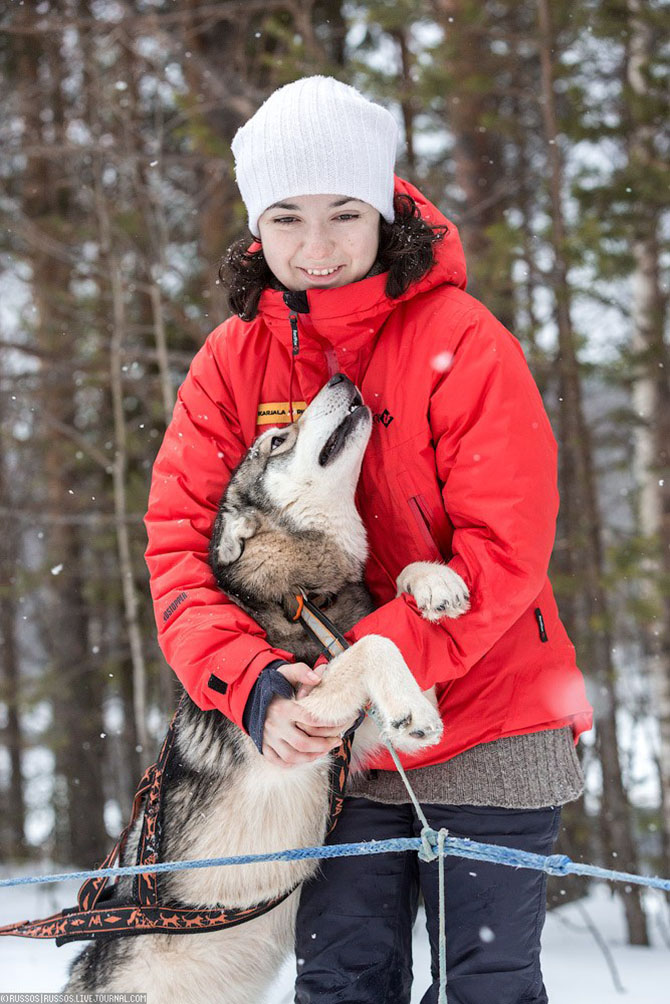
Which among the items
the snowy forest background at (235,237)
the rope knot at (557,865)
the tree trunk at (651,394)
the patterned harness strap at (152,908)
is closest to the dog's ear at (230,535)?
the patterned harness strap at (152,908)

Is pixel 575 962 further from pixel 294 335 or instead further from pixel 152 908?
pixel 294 335

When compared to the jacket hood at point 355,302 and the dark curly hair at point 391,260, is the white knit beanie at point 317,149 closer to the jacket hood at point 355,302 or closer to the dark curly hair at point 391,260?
the dark curly hair at point 391,260

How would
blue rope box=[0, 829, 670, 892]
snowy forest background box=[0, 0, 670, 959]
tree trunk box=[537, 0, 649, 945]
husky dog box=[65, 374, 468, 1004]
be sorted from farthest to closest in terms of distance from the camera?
snowy forest background box=[0, 0, 670, 959] < tree trunk box=[537, 0, 649, 945] < husky dog box=[65, 374, 468, 1004] < blue rope box=[0, 829, 670, 892]

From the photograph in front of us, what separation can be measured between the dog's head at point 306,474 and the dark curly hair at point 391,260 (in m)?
0.30

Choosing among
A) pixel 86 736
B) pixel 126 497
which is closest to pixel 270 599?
pixel 126 497

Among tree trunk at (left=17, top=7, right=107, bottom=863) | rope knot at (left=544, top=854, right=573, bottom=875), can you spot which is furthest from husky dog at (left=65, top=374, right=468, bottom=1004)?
tree trunk at (left=17, top=7, right=107, bottom=863)

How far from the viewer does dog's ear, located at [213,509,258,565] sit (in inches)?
99.0

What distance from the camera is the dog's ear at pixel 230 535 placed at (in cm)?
252

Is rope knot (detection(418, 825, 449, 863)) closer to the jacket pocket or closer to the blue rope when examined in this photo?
the blue rope

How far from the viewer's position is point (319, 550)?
260 centimetres

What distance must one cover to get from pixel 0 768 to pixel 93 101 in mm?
9825

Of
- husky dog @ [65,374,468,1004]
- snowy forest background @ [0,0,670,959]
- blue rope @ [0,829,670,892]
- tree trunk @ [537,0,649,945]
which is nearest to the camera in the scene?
blue rope @ [0,829,670,892]

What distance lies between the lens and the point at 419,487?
223cm

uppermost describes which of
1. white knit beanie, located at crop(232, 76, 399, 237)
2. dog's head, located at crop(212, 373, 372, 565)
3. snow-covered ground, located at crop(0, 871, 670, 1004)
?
white knit beanie, located at crop(232, 76, 399, 237)
